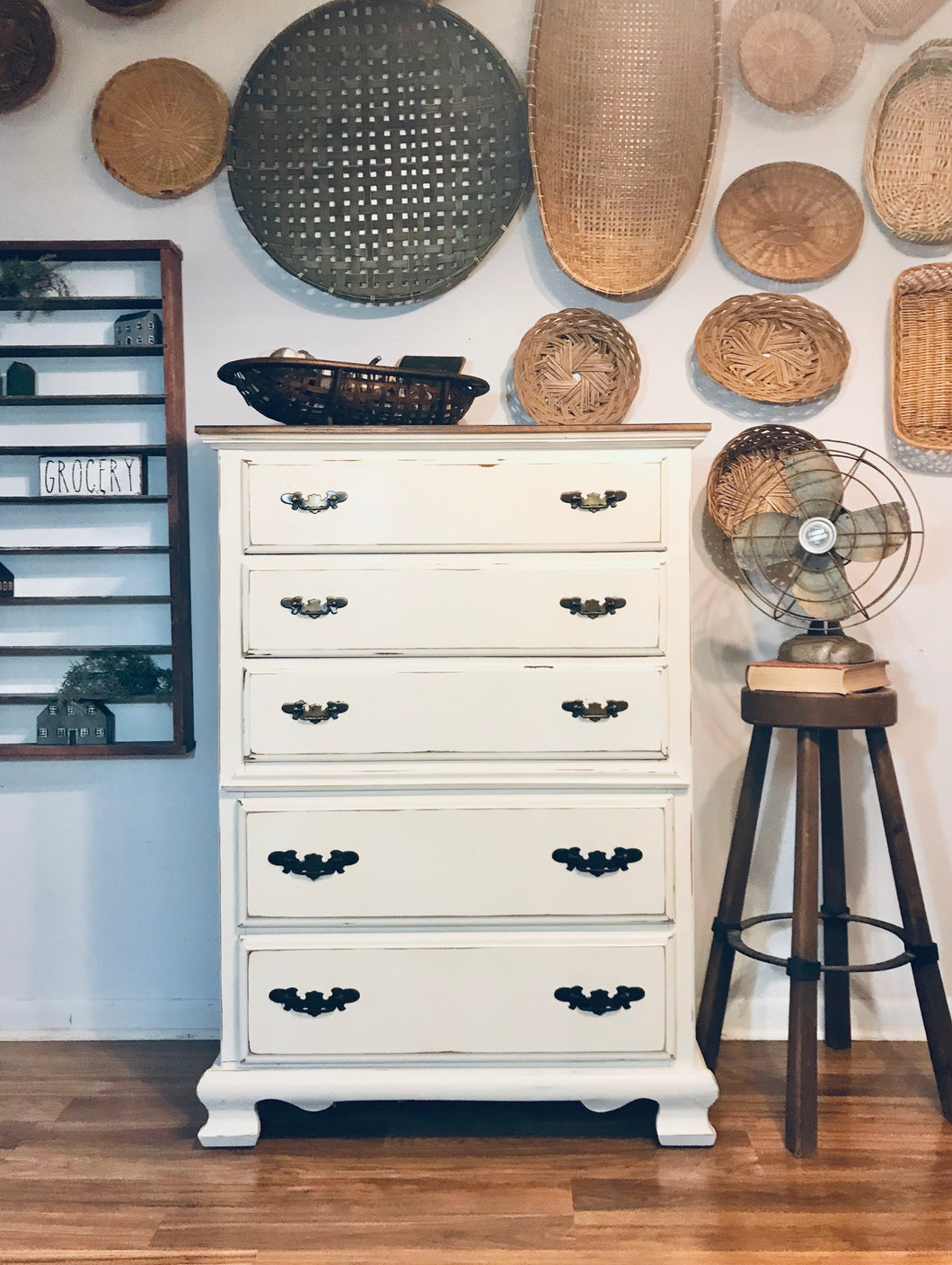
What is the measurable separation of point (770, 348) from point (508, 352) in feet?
2.09

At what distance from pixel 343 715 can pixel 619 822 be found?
58 centimetres

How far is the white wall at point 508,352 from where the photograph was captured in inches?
96.2

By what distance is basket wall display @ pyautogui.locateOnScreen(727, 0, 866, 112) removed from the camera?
236 centimetres

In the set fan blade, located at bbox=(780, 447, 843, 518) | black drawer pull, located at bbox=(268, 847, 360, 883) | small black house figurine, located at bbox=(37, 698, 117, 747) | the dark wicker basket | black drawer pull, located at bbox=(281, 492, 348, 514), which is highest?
the dark wicker basket

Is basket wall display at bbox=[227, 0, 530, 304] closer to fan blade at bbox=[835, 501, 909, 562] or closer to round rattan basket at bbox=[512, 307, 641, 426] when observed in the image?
round rattan basket at bbox=[512, 307, 641, 426]

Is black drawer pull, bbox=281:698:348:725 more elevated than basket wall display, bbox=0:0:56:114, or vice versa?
basket wall display, bbox=0:0:56:114

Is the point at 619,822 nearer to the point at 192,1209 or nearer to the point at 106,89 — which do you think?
the point at 192,1209

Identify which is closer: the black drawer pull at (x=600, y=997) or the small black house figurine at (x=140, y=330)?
the black drawer pull at (x=600, y=997)

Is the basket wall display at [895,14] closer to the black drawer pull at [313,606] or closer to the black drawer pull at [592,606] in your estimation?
the black drawer pull at [592,606]

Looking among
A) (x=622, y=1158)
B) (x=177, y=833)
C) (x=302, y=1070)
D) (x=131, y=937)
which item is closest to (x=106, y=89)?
(x=177, y=833)

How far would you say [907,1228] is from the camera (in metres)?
1.69

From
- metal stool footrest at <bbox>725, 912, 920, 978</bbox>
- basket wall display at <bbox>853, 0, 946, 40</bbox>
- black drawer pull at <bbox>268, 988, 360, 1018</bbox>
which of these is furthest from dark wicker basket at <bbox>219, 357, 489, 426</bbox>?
basket wall display at <bbox>853, 0, 946, 40</bbox>

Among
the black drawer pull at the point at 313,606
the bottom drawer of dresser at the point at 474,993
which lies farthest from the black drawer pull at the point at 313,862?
the black drawer pull at the point at 313,606

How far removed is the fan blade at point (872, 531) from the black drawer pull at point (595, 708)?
23.5 inches
